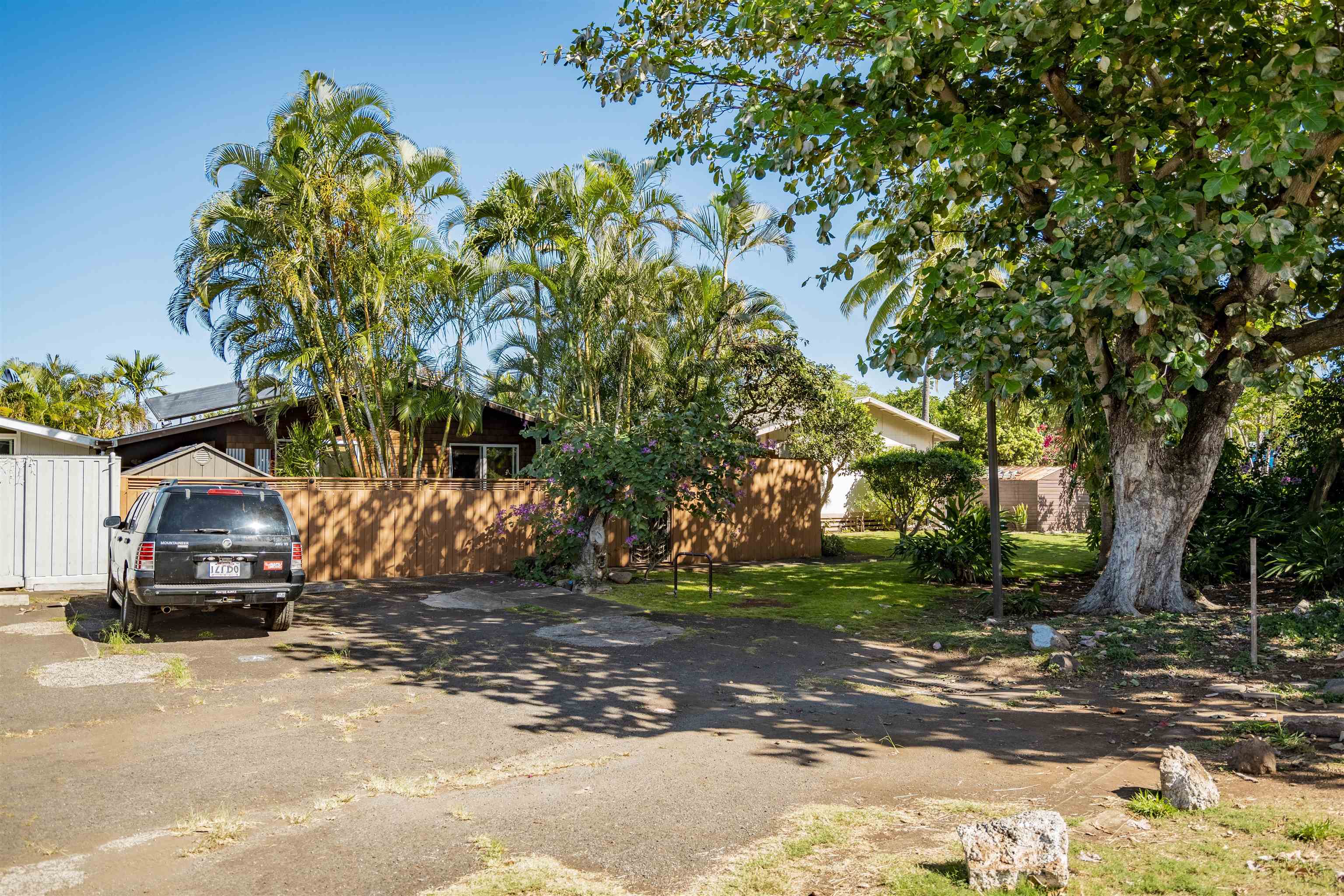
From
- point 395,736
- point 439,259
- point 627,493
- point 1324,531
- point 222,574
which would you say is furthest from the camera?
point 439,259

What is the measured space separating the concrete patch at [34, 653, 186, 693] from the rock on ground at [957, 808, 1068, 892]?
7.10 m

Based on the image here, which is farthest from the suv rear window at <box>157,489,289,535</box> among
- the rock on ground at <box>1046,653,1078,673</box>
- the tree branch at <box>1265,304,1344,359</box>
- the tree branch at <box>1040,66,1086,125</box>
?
the tree branch at <box>1265,304,1344,359</box>

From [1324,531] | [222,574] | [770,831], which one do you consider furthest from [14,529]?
[1324,531]

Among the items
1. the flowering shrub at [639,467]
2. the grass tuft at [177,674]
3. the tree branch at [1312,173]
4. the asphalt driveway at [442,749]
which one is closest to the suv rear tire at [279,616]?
the asphalt driveway at [442,749]

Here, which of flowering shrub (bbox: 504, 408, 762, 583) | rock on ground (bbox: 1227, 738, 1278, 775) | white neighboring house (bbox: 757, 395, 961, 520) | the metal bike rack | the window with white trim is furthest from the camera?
white neighboring house (bbox: 757, 395, 961, 520)

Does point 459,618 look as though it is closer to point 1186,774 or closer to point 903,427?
point 1186,774

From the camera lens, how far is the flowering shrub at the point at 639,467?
14.1 m

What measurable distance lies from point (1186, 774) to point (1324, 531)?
10.4 meters

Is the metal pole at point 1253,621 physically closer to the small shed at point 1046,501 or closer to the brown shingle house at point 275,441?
the brown shingle house at point 275,441

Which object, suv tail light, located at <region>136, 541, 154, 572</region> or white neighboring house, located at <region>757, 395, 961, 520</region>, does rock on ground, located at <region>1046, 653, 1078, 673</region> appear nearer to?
suv tail light, located at <region>136, 541, 154, 572</region>

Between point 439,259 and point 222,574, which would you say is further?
point 439,259

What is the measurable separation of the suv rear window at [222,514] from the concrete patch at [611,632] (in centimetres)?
326

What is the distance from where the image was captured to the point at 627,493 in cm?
1423

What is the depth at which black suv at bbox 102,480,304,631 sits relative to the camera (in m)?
9.45
